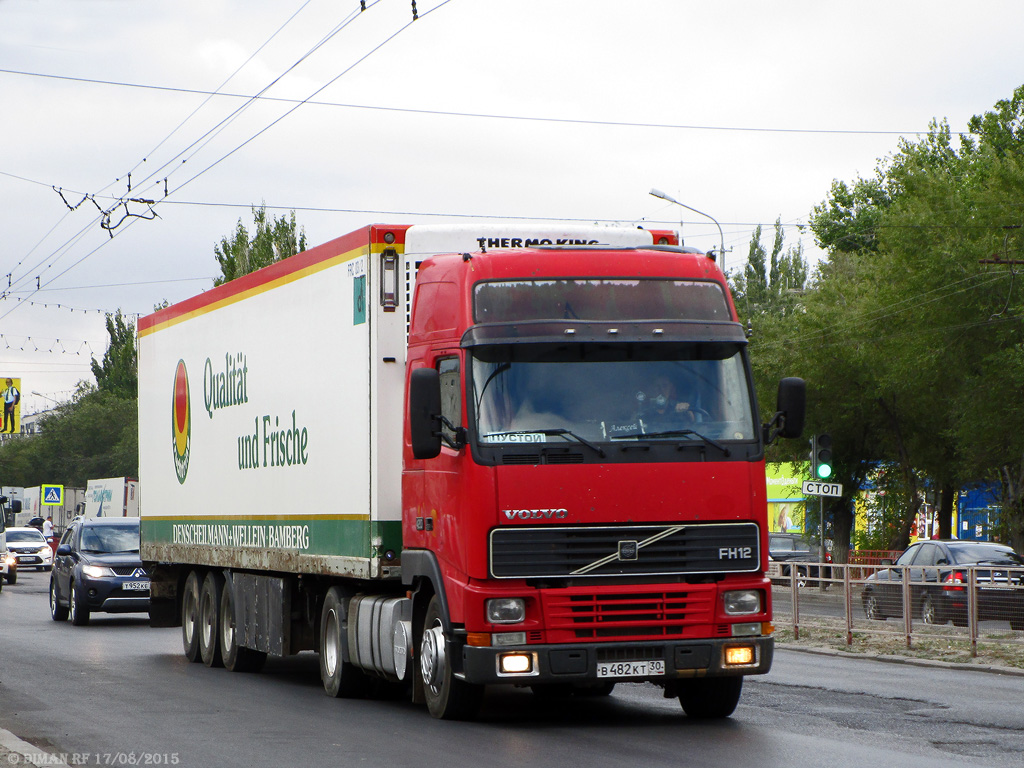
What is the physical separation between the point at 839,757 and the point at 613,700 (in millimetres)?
4152

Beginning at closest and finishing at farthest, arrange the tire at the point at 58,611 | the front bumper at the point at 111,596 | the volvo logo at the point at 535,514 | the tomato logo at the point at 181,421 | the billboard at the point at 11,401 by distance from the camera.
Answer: the volvo logo at the point at 535,514
the tomato logo at the point at 181,421
the front bumper at the point at 111,596
the tire at the point at 58,611
the billboard at the point at 11,401

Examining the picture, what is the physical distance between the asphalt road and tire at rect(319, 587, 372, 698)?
172mm

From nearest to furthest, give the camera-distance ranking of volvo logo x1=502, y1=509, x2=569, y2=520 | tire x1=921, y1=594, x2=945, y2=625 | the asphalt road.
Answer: the asphalt road → volvo logo x1=502, y1=509, x2=569, y2=520 → tire x1=921, y1=594, x2=945, y2=625

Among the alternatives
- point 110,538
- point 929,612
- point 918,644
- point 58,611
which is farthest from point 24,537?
point 929,612

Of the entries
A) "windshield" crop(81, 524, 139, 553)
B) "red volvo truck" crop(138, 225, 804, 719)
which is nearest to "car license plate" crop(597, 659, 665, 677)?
"red volvo truck" crop(138, 225, 804, 719)

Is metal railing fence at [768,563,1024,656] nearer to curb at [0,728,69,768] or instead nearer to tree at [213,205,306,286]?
curb at [0,728,69,768]

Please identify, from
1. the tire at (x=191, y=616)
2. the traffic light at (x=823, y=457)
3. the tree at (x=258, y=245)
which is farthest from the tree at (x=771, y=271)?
the tire at (x=191, y=616)

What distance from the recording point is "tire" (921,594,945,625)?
19547 mm

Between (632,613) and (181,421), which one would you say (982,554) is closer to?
(181,421)

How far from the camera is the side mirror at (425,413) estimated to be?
10867 mm

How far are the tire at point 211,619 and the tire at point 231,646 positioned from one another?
0.08 meters

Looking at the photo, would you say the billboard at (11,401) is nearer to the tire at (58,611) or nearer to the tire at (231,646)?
the tire at (58,611)

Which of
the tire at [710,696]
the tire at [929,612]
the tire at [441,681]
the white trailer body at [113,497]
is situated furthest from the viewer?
the white trailer body at [113,497]

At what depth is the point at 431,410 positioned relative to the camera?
35.9 ft
